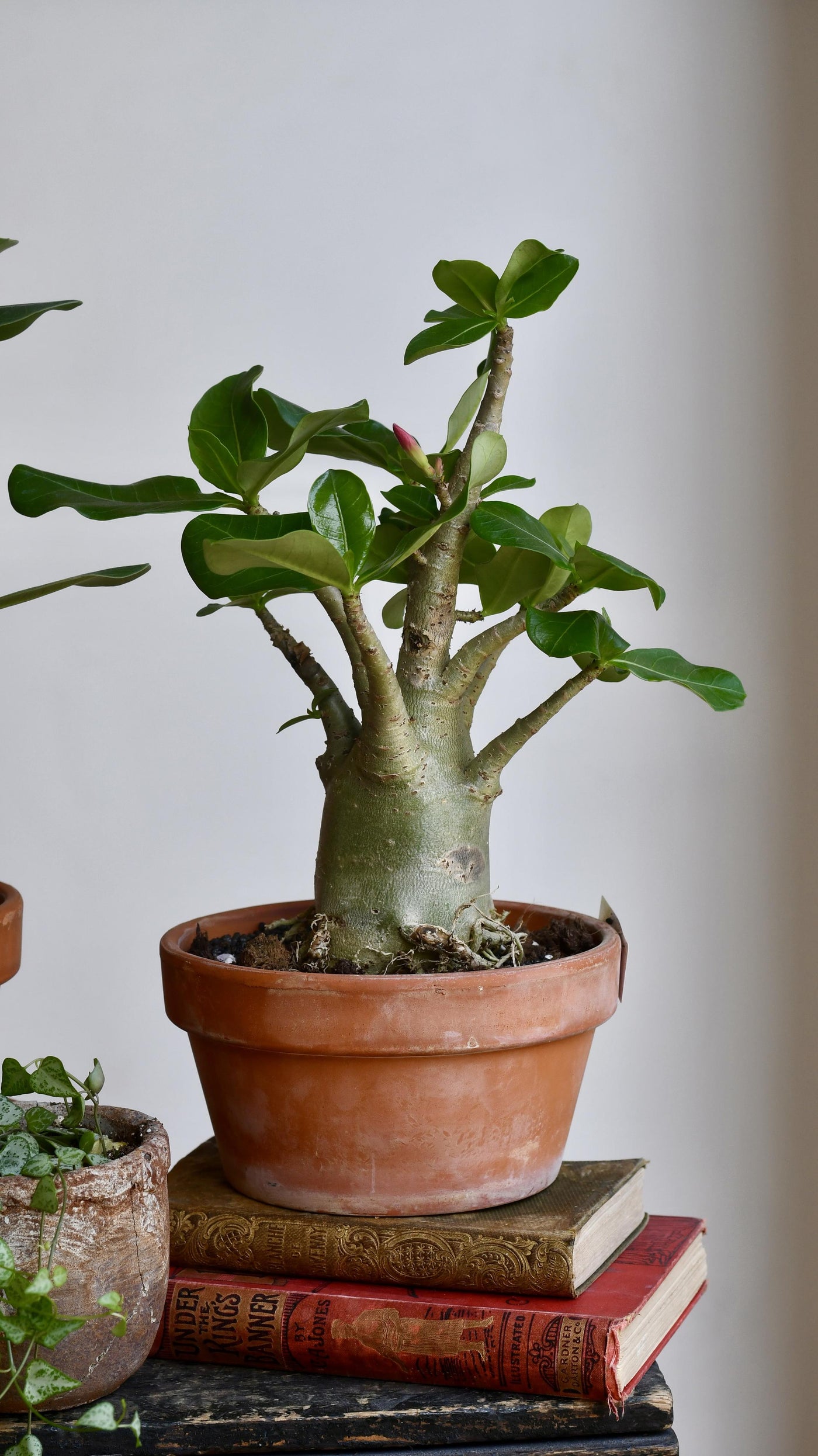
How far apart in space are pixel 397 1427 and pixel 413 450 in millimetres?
569

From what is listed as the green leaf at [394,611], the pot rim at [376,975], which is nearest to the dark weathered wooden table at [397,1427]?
the pot rim at [376,975]

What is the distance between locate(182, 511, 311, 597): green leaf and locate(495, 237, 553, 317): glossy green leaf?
203 mm

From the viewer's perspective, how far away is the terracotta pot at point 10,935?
0.82 m

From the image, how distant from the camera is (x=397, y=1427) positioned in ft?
2.18

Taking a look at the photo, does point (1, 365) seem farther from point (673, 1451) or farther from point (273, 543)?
point (673, 1451)

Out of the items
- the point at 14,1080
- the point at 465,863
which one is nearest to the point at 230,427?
the point at 465,863

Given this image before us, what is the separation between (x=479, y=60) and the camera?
4.77 ft

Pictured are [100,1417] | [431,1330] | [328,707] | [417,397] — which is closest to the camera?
[100,1417]

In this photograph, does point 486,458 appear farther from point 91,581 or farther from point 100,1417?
point 100,1417

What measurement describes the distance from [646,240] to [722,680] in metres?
0.84

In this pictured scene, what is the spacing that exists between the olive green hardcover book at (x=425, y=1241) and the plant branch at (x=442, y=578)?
348mm

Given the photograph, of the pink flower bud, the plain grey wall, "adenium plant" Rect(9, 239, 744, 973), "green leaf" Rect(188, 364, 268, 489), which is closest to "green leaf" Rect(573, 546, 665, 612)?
"adenium plant" Rect(9, 239, 744, 973)

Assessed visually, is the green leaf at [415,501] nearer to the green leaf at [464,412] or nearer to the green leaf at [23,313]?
the green leaf at [464,412]

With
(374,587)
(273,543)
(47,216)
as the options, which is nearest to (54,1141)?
(273,543)
